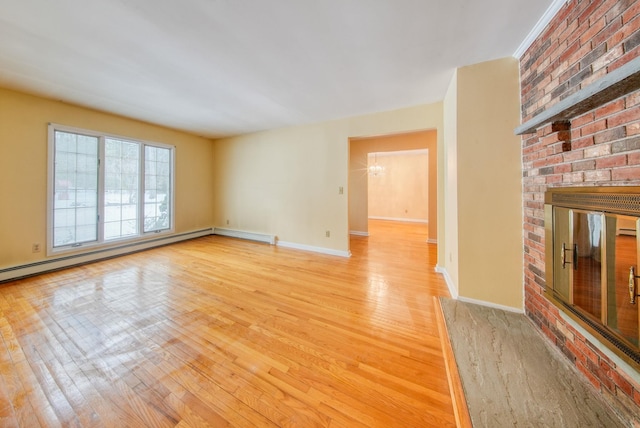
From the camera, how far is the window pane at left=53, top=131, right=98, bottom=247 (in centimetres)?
333

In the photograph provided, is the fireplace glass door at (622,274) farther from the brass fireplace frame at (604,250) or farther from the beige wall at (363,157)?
the beige wall at (363,157)

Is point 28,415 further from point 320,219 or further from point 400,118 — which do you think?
point 400,118

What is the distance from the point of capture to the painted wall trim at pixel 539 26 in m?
1.50

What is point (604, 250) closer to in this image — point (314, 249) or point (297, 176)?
point (314, 249)

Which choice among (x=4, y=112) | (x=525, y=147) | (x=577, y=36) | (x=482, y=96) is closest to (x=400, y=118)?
(x=482, y=96)

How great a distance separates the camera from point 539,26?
5.50 feet

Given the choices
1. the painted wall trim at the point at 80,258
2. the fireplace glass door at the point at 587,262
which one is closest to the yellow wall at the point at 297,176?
the painted wall trim at the point at 80,258

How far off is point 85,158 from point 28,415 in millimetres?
3920

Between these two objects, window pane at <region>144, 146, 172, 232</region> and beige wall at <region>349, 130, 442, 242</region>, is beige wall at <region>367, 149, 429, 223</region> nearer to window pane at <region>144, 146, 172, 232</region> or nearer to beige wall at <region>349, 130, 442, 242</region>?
beige wall at <region>349, 130, 442, 242</region>

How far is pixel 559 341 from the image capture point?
1485 mm

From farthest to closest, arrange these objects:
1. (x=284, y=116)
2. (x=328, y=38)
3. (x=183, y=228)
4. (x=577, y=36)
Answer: (x=183, y=228) < (x=284, y=116) < (x=328, y=38) < (x=577, y=36)

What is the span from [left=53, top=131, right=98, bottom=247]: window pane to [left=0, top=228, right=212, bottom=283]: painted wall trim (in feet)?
0.82

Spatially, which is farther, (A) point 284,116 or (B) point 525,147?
(A) point 284,116

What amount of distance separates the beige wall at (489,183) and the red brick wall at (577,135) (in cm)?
9
